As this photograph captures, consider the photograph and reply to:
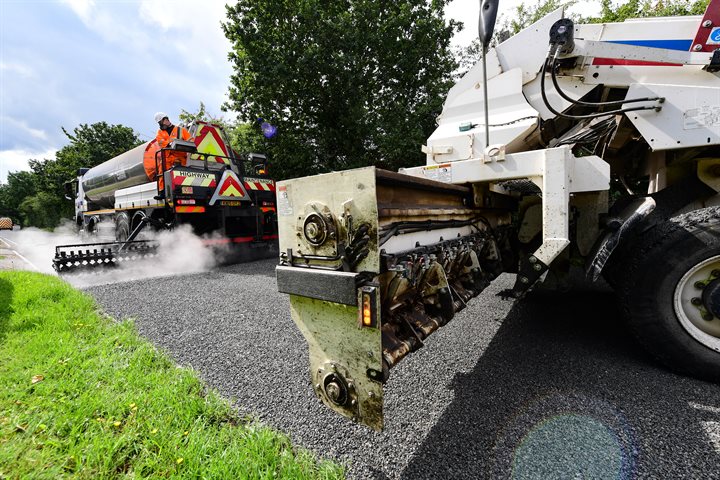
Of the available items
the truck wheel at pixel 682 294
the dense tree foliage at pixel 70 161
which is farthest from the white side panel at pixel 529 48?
the dense tree foliage at pixel 70 161

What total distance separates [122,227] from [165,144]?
2336mm

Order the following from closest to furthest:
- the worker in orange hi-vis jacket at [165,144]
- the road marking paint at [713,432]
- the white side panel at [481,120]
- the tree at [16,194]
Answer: the road marking paint at [713,432] < the white side panel at [481,120] < the worker in orange hi-vis jacket at [165,144] < the tree at [16,194]

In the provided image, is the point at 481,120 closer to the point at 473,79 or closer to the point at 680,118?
the point at 473,79

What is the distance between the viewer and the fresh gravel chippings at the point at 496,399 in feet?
4.71

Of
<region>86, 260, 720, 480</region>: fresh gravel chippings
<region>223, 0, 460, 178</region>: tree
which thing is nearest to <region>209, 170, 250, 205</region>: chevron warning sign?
<region>86, 260, 720, 480</region>: fresh gravel chippings

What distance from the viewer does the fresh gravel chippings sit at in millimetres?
1436

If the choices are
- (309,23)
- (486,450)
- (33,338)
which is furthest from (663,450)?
(309,23)

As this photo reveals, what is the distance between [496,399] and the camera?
189 cm

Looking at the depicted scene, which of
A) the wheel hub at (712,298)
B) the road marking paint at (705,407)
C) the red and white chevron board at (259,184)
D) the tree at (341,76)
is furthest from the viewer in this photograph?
the tree at (341,76)

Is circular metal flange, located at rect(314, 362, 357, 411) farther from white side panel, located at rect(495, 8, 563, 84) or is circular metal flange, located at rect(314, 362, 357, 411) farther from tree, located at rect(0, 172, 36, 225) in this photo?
tree, located at rect(0, 172, 36, 225)

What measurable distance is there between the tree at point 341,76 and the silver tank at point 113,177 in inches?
159

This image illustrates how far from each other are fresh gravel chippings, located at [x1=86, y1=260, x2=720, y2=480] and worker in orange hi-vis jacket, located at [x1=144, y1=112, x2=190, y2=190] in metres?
4.07

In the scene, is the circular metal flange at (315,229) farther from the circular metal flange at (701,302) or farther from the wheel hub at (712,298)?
the wheel hub at (712,298)

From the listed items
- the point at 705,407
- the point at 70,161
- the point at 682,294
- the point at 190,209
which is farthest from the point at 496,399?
the point at 70,161
